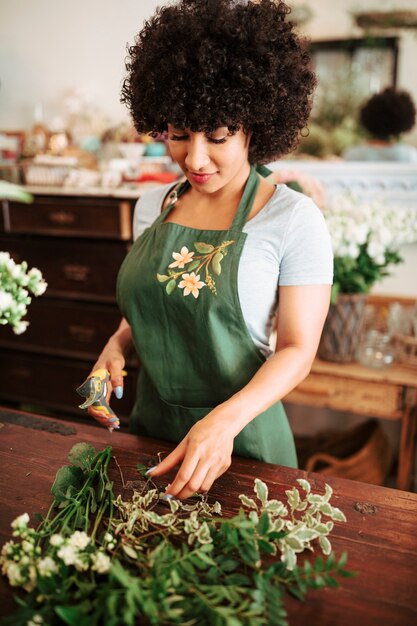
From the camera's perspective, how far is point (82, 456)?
1.09m

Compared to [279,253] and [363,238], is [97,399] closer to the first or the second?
[279,253]

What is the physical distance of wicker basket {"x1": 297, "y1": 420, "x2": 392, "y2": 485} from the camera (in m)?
2.60

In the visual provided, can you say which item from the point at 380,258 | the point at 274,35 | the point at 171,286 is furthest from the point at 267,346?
the point at 380,258

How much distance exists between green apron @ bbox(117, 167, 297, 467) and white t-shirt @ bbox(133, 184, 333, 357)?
1.1 inches

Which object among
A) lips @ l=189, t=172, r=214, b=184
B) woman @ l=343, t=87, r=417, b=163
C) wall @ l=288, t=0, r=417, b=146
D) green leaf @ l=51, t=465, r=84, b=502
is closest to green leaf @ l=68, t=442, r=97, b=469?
green leaf @ l=51, t=465, r=84, b=502

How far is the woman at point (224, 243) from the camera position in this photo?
115 centimetres

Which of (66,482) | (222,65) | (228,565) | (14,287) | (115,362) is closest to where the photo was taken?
(228,565)

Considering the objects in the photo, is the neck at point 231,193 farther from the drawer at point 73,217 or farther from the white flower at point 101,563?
the drawer at point 73,217

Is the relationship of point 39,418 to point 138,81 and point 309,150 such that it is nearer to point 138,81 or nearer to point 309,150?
point 138,81

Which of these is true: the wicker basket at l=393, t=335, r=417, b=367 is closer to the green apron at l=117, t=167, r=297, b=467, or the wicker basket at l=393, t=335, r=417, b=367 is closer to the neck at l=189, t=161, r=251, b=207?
the green apron at l=117, t=167, r=297, b=467

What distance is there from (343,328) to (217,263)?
122 centimetres

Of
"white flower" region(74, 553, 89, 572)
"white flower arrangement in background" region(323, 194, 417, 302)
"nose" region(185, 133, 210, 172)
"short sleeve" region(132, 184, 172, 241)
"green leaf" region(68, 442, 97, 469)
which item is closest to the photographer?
"white flower" region(74, 553, 89, 572)

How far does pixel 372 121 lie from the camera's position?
280 cm

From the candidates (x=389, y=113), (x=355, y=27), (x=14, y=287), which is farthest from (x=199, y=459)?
(x=355, y=27)
